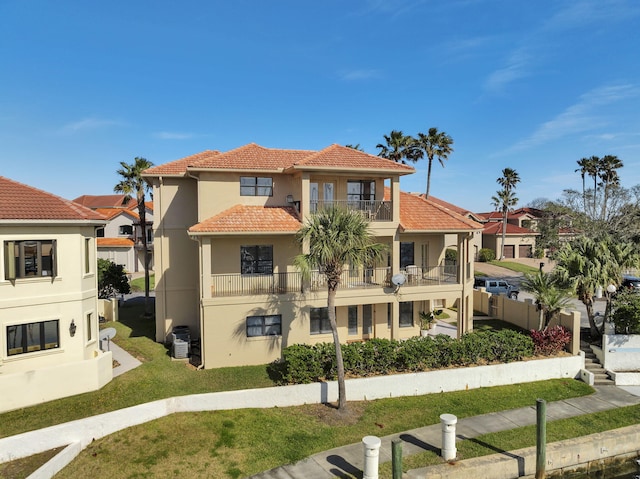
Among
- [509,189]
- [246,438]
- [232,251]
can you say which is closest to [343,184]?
[232,251]

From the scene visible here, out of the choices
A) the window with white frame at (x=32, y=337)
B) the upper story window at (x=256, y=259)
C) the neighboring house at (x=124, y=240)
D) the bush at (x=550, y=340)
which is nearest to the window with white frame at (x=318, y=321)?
the upper story window at (x=256, y=259)

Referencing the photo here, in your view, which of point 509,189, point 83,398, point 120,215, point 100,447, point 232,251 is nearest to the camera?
point 100,447

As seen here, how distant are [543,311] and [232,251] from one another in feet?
54.9

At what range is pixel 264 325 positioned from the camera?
19.7m

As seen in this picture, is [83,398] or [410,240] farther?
[410,240]

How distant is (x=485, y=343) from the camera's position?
1928 cm

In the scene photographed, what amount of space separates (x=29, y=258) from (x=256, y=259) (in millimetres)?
9363

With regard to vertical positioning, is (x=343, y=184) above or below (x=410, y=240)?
above

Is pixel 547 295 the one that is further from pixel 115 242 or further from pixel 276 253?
pixel 115 242

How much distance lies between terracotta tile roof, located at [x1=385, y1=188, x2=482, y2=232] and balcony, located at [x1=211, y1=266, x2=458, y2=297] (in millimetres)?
2263

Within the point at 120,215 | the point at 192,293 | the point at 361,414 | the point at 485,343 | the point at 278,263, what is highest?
the point at 120,215

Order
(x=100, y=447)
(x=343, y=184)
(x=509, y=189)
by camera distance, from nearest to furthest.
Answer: (x=100, y=447) → (x=343, y=184) → (x=509, y=189)

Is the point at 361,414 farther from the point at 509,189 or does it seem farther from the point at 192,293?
the point at 509,189

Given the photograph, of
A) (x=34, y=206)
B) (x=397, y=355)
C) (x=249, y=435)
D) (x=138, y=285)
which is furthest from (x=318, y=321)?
(x=138, y=285)
